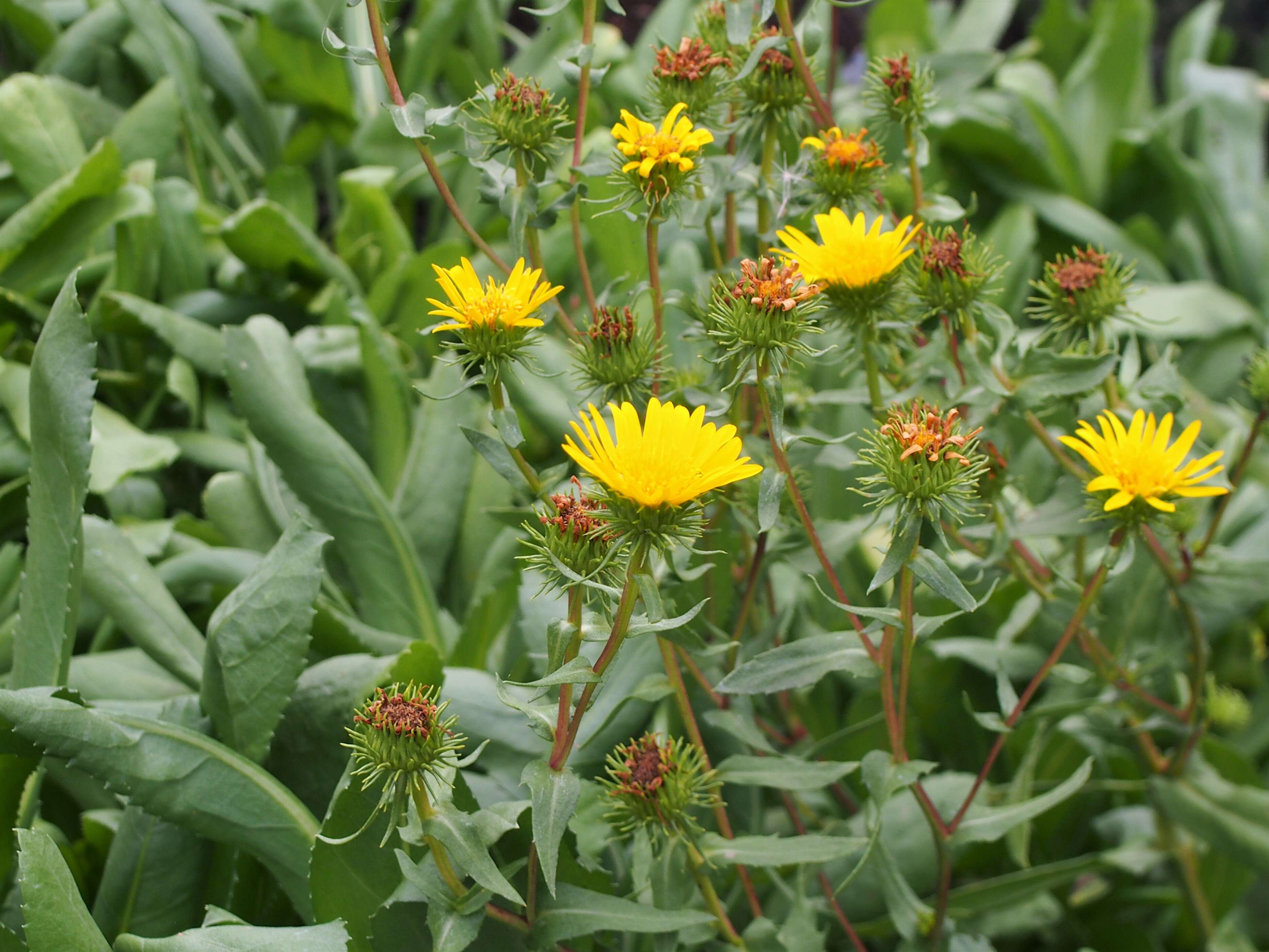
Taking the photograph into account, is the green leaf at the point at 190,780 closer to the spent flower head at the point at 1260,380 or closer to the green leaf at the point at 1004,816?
the green leaf at the point at 1004,816

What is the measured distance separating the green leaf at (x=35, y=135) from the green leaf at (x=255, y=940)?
3.98ft

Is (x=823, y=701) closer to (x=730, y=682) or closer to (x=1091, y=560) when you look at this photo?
(x=1091, y=560)

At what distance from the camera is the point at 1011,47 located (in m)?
3.04

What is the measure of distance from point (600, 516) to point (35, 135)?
136 centimetres

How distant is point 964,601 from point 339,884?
552 mm

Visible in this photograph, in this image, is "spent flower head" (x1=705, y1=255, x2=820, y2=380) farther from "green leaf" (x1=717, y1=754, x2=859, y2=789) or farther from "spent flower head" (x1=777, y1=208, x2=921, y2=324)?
"green leaf" (x1=717, y1=754, x2=859, y2=789)

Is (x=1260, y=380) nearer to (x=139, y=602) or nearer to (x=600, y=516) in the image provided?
(x=600, y=516)

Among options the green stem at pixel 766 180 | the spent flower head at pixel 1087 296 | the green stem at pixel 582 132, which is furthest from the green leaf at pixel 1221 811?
the green stem at pixel 582 132

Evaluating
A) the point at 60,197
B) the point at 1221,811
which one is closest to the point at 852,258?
the point at 1221,811

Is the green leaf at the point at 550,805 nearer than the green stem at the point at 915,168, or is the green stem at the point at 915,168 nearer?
the green leaf at the point at 550,805

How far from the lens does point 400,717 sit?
2.36 feet

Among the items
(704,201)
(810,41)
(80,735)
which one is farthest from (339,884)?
(810,41)

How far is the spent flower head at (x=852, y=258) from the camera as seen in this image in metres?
0.85

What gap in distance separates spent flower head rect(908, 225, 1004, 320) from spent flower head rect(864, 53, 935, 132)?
0.11 metres
